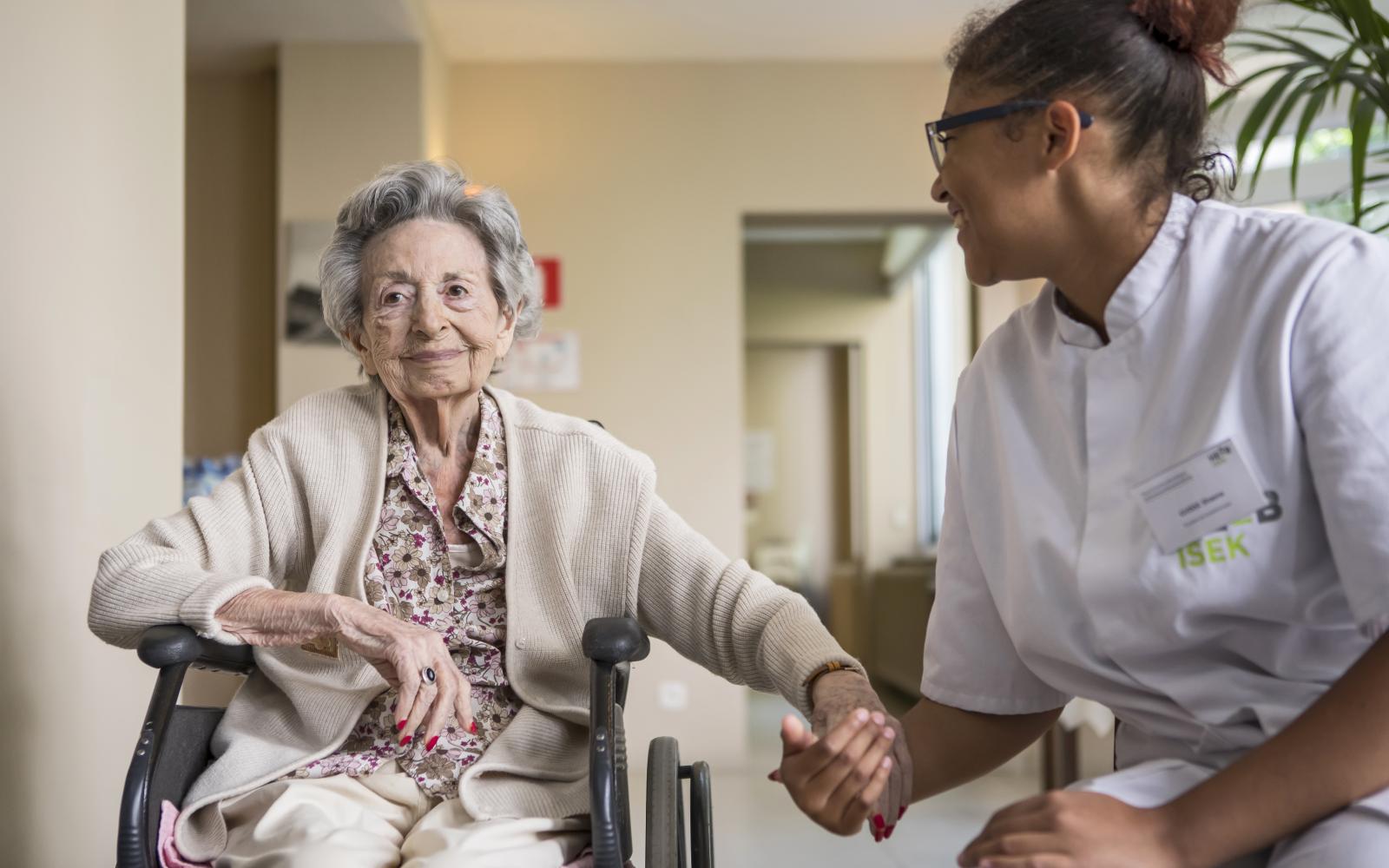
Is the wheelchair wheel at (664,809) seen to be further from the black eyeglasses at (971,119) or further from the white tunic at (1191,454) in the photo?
the black eyeglasses at (971,119)

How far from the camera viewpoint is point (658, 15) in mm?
5027

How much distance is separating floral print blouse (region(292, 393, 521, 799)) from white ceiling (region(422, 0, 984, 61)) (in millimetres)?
3611

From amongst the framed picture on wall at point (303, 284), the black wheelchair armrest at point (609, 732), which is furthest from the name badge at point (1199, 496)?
the framed picture on wall at point (303, 284)

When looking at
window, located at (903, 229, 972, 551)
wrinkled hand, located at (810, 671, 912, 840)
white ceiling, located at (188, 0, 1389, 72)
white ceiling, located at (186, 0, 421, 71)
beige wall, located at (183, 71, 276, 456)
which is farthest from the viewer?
window, located at (903, 229, 972, 551)

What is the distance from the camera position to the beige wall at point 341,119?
16.1 feet

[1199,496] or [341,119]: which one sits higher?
[341,119]

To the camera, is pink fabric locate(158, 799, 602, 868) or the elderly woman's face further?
the elderly woman's face

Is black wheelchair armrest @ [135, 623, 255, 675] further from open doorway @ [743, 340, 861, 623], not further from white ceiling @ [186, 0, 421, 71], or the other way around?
open doorway @ [743, 340, 861, 623]

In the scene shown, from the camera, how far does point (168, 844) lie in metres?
1.50

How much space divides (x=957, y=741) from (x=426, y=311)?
93 centimetres

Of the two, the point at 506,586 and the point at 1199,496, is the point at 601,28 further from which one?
the point at 1199,496

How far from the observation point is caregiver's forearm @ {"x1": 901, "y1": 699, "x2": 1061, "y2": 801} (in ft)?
4.54

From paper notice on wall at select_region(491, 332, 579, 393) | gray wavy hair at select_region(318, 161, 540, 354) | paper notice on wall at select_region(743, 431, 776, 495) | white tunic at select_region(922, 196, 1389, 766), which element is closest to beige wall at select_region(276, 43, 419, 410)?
paper notice on wall at select_region(491, 332, 579, 393)

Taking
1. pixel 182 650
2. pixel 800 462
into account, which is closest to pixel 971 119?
pixel 182 650
